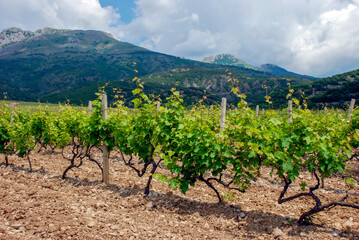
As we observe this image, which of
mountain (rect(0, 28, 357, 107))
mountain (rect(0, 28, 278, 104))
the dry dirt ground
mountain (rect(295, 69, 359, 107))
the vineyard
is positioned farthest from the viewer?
mountain (rect(0, 28, 278, 104))

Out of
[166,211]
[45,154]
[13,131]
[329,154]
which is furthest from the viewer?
[45,154]

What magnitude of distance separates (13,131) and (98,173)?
2813 mm

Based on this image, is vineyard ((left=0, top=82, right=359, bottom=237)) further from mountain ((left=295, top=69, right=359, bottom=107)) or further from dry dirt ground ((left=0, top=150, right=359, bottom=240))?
mountain ((left=295, top=69, right=359, bottom=107))

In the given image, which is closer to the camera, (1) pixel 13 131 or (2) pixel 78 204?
(2) pixel 78 204

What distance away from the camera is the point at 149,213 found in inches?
140

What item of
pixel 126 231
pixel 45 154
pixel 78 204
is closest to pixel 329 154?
pixel 126 231

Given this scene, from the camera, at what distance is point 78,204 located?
3.73 m

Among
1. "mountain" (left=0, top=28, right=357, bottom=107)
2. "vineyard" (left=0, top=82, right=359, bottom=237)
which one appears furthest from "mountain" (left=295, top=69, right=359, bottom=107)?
"vineyard" (left=0, top=82, right=359, bottom=237)

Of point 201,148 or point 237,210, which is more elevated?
point 201,148

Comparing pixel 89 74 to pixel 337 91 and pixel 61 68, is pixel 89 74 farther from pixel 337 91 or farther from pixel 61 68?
pixel 337 91

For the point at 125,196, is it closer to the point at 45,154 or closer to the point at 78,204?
the point at 78,204

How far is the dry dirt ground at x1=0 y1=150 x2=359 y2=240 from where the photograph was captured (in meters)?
2.94

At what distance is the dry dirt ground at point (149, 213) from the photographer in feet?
9.63

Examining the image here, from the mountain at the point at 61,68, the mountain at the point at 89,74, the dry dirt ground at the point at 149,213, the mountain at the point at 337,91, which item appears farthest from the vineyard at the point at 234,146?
the mountain at the point at 61,68
